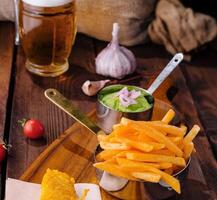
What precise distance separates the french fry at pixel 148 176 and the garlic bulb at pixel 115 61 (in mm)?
559

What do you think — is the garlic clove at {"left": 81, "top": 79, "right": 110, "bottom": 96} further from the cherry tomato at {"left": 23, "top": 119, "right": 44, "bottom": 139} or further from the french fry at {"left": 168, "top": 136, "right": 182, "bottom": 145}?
the french fry at {"left": 168, "top": 136, "right": 182, "bottom": 145}

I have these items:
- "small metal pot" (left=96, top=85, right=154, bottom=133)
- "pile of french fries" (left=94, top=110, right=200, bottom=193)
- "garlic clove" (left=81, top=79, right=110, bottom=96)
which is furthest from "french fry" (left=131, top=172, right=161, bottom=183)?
"garlic clove" (left=81, top=79, right=110, bottom=96)

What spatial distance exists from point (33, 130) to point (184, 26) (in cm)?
65

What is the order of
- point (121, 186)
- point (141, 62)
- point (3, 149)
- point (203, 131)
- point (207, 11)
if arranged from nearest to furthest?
point (121, 186)
point (3, 149)
point (203, 131)
point (141, 62)
point (207, 11)

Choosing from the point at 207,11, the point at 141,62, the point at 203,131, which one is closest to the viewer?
the point at 203,131

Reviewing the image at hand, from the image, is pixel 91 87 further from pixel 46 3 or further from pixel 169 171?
pixel 169 171

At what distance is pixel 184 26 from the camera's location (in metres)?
1.52

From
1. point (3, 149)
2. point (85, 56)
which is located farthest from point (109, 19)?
point (3, 149)

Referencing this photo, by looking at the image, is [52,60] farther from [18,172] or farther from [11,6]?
[18,172]

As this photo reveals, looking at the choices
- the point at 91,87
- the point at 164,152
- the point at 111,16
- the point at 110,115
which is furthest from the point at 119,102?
the point at 111,16

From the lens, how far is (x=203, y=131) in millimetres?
1160

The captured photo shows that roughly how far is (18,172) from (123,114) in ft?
0.84

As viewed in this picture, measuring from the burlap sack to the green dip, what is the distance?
427mm

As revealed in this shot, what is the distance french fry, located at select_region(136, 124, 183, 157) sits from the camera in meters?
0.87
